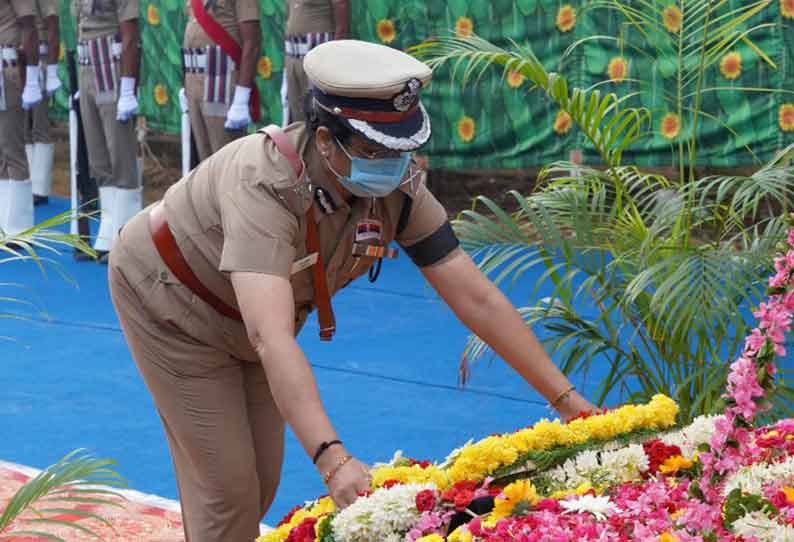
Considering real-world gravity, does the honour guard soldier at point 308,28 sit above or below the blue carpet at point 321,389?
above

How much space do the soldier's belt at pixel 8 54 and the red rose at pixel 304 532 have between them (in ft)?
24.7

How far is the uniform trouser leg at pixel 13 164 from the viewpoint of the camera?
916 centimetres

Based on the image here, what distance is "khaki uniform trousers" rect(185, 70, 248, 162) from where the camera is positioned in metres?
8.34

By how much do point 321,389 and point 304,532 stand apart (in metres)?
3.61

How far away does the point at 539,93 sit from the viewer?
8414 millimetres

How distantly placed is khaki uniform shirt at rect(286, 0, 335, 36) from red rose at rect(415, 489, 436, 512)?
20.5 ft

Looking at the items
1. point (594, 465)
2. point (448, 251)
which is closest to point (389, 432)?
point (448, 251)

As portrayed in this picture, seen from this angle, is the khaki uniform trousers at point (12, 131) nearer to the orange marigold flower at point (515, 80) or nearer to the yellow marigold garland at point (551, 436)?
the orange marigold flower at point (515, 80)

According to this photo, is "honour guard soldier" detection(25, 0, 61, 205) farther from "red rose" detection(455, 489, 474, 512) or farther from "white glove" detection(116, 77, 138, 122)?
"red rose" detection(455, 489, 474, 512)

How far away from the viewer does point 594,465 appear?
2404 millimetres

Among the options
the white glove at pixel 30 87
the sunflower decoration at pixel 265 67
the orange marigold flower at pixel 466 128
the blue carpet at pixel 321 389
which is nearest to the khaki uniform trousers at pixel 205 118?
the sunflower decoration at pixel 265 67

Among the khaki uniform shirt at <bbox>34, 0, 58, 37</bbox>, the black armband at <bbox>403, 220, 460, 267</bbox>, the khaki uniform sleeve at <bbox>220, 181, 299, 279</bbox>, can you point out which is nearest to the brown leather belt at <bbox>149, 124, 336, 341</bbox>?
the khaki uniform sleeve at <bbox>220, 181, 299, 279</bbox>

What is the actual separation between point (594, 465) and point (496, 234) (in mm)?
1798

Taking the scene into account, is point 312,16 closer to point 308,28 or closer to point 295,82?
point 308,28
